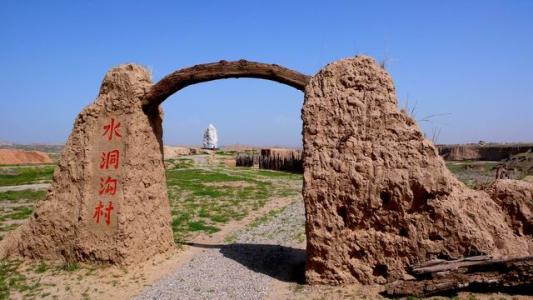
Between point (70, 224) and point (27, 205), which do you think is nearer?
point (70, 224)

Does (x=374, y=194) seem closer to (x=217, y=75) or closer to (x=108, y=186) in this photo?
(x=217, y=75)

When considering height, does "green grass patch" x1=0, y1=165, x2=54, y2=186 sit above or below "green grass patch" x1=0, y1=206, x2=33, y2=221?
above

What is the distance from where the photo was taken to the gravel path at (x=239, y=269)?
7.08 metres

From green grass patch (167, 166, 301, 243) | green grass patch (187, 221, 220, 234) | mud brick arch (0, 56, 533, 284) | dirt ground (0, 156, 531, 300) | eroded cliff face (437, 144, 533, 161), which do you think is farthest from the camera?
eroded cliff face (437, 144, 533, 161)

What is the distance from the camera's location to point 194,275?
25.7 ft

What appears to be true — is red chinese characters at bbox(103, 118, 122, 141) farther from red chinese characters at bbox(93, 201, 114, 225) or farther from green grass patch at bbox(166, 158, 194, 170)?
green grass patch at bbox(166, 158, 194, 170)

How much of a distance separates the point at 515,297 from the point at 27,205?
635 inches

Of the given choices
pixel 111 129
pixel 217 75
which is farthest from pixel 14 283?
pixel 217 75

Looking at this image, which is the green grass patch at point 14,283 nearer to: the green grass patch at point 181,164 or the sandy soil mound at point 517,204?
the sandy soil mound at point 517,204

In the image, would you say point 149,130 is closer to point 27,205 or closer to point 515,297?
point 515,297

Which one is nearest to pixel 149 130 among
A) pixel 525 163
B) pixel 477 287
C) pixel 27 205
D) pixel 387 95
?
pixel 387 95

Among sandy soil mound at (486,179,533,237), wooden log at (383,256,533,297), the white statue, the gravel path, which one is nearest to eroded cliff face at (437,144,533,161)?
the white statue

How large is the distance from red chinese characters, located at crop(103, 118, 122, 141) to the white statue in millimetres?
47556

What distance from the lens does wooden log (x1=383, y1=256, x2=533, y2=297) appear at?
19.4 ft
